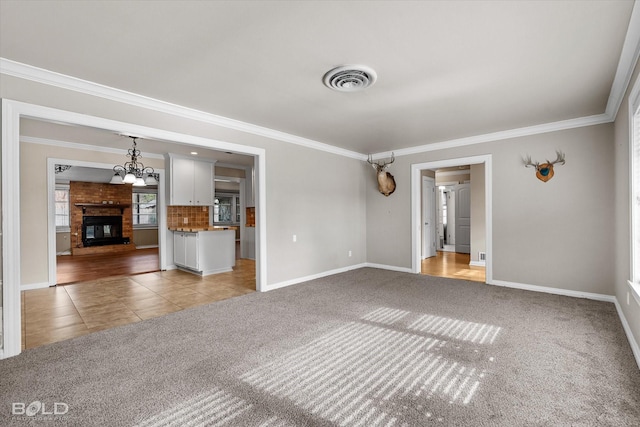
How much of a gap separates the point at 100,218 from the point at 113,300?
24.1ft

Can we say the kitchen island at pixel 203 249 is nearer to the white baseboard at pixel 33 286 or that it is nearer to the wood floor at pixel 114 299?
the wood floor at pixel 114 299

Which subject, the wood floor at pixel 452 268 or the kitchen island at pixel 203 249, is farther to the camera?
the kitchen island at pixel 203 249

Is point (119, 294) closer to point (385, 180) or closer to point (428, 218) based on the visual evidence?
point (385, 180)

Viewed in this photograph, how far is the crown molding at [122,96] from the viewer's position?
2.66 m

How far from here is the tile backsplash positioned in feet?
22.1

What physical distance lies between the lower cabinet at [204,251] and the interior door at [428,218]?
4.89 meters

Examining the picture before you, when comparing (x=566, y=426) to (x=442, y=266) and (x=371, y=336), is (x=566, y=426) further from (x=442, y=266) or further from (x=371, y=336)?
(x=442, y=266)

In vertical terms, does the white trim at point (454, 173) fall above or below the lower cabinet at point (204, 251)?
above

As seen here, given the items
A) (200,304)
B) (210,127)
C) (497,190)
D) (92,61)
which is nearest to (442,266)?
(497,190)

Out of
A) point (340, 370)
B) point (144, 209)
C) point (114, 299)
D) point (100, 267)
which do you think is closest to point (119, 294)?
point (114, 299)

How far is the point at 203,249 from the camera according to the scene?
6.05 m

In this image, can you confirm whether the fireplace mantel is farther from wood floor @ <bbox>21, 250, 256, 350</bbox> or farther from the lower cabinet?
the lower cabinet

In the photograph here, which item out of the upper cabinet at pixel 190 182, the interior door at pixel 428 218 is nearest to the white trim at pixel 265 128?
the interior door at pixel 428 218

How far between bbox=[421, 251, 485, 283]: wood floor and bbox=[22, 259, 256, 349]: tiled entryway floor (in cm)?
373
